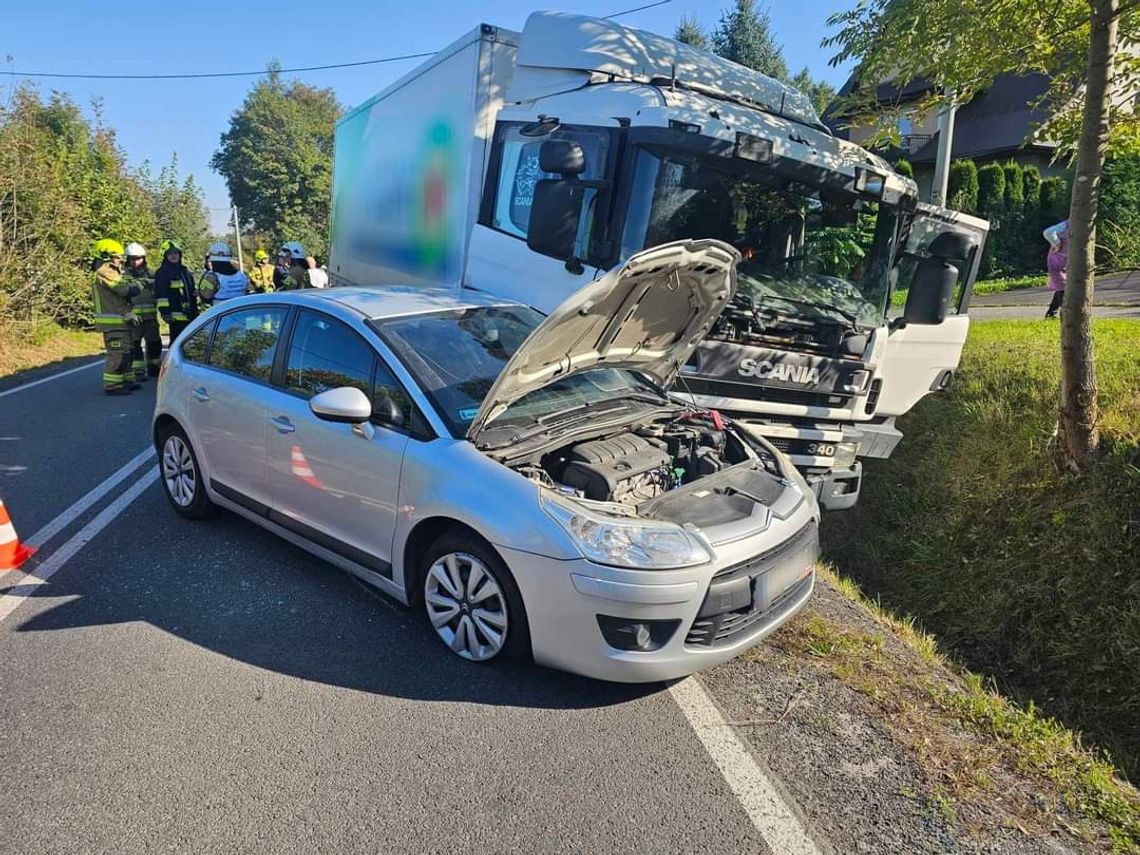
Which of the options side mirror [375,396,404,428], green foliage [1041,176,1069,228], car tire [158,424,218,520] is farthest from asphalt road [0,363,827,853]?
green foliage [1041,176,1069,228]

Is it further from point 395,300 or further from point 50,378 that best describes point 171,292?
point 395,300

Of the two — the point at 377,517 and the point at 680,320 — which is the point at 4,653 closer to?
the point at 377,517

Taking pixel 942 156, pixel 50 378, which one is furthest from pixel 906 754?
pixel 50 378

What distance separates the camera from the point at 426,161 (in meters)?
7.36

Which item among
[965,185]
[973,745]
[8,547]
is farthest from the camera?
[965,185]

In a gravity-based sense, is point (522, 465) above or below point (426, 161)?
below

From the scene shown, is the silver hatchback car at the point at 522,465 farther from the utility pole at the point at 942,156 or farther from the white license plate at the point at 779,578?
the utility pole at the point at 942,156

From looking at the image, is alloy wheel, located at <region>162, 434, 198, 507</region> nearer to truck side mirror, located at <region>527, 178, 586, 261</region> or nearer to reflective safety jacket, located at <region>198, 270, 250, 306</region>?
truck side mirror, located at <region>527, 178, 586, 261</region>

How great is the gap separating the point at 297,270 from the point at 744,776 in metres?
10.6

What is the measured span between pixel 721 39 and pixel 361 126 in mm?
24921

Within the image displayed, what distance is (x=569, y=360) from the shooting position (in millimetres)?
3908

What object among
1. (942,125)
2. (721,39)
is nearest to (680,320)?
(942,125)

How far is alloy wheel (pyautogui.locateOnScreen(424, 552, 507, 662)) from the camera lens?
3.29 metres

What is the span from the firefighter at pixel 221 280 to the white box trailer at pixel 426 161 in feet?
8.56
